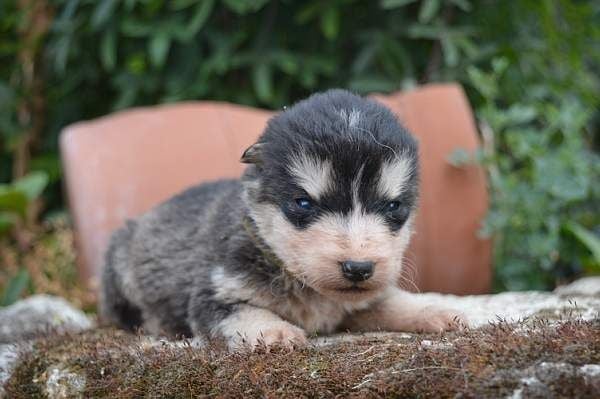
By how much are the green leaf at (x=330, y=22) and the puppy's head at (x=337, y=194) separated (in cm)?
374

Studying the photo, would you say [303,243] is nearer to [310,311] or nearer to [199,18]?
[310,311]

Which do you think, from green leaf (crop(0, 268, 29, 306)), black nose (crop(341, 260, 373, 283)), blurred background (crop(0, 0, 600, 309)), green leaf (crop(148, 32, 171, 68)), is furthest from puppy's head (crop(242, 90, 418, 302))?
green leaf (crop(148, 32, 171, 68))

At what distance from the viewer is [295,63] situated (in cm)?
814

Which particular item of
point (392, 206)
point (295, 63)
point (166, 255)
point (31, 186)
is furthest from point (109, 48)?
point (392, 206)

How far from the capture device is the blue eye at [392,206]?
4.13 metres

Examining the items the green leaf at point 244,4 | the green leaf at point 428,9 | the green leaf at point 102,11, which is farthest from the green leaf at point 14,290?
the green leaf at point 428,9

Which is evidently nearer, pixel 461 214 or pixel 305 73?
pixel 461 214

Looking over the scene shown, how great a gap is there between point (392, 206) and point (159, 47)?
448 centimetres

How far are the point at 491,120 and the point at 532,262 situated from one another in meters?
1.27


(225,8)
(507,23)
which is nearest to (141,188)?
(225,8)

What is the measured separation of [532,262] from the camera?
7.33 meters

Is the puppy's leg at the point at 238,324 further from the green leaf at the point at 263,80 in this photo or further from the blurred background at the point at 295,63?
the green leaf at the point at 263,80

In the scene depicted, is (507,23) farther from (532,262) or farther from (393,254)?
(393,254)

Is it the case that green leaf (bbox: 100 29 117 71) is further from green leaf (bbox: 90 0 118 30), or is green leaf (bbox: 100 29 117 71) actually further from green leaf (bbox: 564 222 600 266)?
green leaf (bbox: 564 222 600 266)
